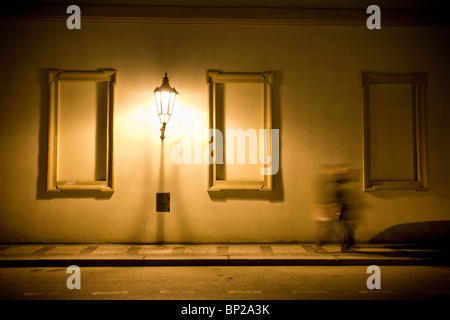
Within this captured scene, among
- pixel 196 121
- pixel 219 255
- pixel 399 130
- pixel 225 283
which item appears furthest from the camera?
pixel 399 130

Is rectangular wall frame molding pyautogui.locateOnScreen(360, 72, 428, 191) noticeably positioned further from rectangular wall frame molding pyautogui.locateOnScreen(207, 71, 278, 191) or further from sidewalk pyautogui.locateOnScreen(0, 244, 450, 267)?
rectangular wall frame molding pyautogui.locateOnScreen(207, 71, 278, 191)

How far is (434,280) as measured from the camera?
7090mm

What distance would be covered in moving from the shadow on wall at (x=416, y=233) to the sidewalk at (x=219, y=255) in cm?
50

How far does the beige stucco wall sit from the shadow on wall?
0.14 m

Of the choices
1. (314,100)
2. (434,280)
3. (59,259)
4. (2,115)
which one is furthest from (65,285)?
(314,100)

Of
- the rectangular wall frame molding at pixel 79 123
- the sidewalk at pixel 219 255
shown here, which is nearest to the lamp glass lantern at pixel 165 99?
the rectangular wall frame molding at pixel 79 123

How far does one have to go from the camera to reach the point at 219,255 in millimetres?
8680

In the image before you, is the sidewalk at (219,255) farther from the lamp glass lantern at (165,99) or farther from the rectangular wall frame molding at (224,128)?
the lamp glass lantern at (165,99)

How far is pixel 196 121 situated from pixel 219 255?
328 centimetres

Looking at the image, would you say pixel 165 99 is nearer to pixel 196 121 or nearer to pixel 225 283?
pixel 196 121

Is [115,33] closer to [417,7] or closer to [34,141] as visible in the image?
[34,141]

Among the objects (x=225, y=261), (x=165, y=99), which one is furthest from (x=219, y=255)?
(x=165, y=99)

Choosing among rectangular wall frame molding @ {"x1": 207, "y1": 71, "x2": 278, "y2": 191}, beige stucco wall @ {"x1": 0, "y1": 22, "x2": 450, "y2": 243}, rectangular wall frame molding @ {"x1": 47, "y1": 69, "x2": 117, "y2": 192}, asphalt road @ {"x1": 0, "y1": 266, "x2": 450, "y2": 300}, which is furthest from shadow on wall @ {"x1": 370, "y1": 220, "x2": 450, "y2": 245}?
rectangular wall frame molding @ {"x1": 47, "y1": 69, "x2": 117, "y2": 192}
